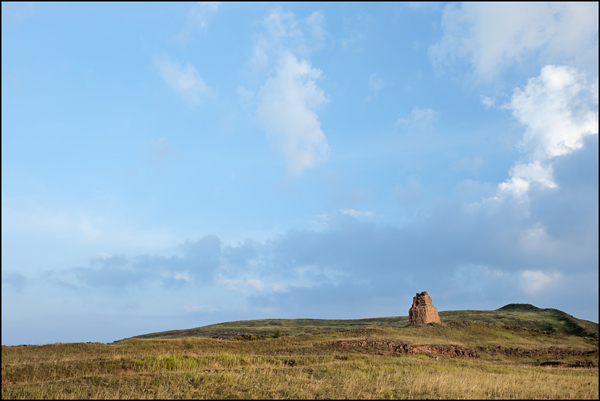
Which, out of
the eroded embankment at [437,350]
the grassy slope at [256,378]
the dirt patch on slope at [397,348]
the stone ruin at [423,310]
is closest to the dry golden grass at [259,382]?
the grassy slope at [256,378]

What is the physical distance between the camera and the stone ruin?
58812 mm

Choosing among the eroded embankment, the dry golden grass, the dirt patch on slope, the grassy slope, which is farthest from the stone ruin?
the dry golden grass

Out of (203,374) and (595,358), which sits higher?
(203,374)

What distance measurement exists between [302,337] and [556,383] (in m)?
29.9

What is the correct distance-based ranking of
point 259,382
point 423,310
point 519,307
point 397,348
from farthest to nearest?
point 519,307 → point 423,310 → point 397,348 → point 259,382

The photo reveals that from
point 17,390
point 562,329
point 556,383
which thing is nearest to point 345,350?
point 556,383

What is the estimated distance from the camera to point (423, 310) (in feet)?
194

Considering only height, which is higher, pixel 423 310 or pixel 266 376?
pixel 423 310

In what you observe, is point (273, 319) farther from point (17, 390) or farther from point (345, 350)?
point (17, 390)

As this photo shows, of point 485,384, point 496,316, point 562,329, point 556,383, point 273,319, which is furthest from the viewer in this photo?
point 273,319

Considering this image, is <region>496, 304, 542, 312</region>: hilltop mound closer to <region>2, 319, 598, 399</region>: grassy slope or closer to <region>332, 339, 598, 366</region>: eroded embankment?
<region>332, 339, 598, 366</region>: eroded embankment

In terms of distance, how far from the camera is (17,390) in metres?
14.8

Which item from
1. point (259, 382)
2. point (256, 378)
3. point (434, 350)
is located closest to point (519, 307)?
point (434, 350)

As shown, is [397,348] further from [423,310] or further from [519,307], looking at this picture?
[519,307]
